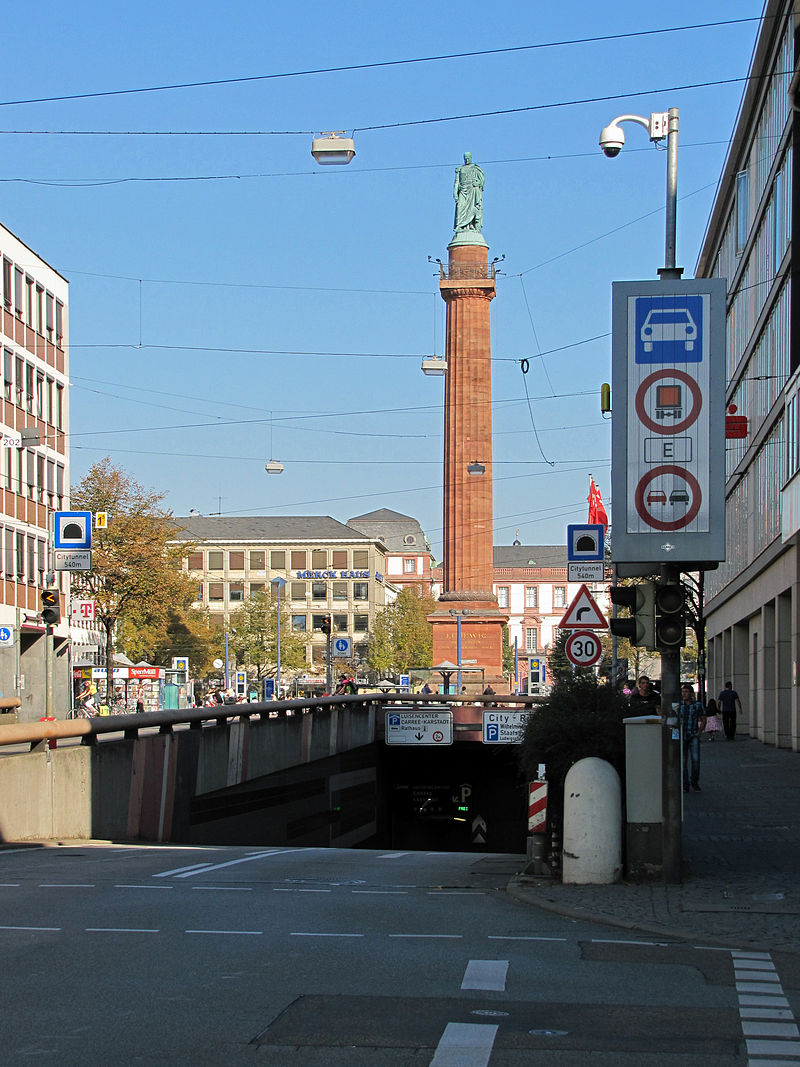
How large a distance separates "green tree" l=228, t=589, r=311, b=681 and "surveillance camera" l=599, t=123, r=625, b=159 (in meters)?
82.3

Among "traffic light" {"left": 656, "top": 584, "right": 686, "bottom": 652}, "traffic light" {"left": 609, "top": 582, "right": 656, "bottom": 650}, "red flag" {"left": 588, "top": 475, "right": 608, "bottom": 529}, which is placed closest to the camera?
"traffic light" {"left": 656, "top": 584, "right": 686, "bottom": 652}

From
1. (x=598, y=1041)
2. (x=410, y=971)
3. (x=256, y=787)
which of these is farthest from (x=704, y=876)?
(x=256, y=787)

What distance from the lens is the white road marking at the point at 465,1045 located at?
6.08m

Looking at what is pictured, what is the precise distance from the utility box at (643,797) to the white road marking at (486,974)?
13.5ft

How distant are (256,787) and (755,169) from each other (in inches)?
1023

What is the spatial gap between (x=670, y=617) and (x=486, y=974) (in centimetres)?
539

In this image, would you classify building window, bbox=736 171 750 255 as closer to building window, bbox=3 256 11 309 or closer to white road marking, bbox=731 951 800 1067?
building window, bbox=3 256 11 309

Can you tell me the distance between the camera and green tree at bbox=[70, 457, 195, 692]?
63219 mm

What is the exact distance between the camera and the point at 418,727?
36719 mm

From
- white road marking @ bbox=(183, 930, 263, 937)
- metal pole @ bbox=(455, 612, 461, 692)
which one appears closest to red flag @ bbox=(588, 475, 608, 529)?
metal pole @ bbox=(455, 612, 461, 692)

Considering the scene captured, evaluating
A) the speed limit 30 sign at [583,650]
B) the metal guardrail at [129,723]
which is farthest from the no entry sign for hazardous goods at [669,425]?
the speed limit 30 sign at [583,650]

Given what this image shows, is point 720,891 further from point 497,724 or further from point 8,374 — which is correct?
point 8,374

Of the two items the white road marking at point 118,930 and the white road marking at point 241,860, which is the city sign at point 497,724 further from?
the white road marking at point 118,930

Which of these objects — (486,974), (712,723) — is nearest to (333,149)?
(486,974)
